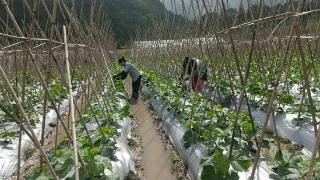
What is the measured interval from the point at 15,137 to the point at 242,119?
3.75m

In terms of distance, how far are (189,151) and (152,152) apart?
1279mm

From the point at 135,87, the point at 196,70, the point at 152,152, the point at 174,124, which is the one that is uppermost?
the point at 196,70

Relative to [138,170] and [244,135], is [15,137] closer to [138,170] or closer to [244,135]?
[138,170]

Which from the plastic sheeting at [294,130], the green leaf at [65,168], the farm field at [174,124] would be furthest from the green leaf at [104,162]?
the plastic sheeting at [294,130]

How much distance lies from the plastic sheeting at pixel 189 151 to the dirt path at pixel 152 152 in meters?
0.24

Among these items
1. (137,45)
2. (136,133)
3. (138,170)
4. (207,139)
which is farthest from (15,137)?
(137,45)

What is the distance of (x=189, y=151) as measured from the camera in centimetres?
569

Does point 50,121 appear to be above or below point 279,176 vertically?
below

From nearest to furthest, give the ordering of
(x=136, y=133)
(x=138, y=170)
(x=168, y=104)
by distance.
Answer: (x=138, y=170)
(x=136, y=133)
(x=168, y=104)

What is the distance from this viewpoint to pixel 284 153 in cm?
382

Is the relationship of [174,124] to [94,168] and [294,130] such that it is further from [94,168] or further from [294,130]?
[94,168]

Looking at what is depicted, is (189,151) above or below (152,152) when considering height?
above

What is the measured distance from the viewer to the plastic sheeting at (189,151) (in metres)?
4.29

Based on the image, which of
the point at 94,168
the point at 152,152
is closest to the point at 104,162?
the point at 94,168
